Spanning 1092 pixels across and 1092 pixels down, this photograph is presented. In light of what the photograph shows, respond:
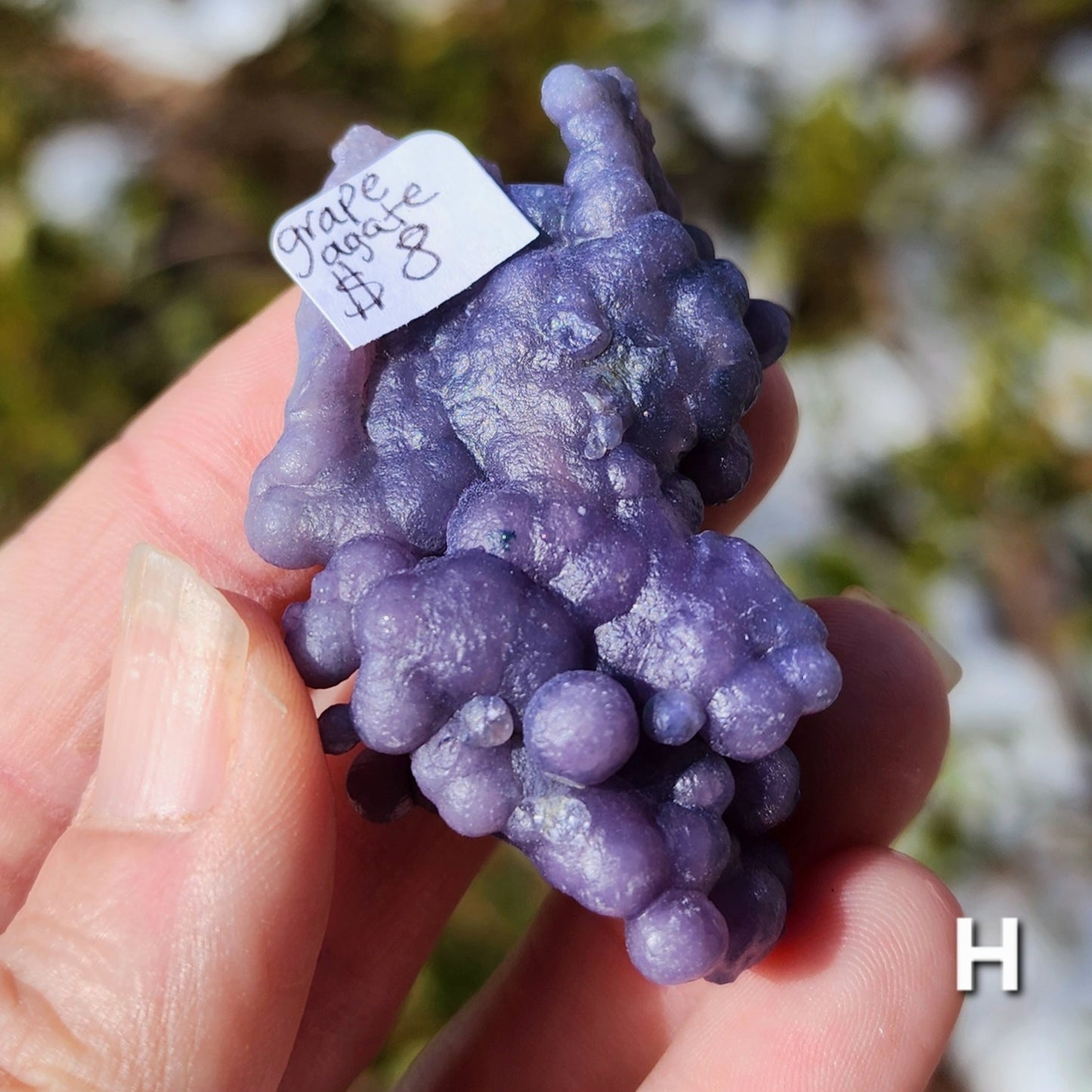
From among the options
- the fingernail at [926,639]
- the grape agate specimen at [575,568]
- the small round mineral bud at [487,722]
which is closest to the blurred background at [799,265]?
the fingernail at [926,639]

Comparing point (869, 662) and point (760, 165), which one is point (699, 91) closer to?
point (760, 165)

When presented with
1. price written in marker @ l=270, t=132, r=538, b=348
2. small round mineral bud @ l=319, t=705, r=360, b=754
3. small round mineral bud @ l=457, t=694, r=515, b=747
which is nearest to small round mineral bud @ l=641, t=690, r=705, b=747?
small round mineral bud @ l=457, t=694, r=515, b=747

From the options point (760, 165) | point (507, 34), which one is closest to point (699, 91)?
point (760, 165)

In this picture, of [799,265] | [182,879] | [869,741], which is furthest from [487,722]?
[799,265]

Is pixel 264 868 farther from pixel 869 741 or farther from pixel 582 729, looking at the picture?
pixel 869 741

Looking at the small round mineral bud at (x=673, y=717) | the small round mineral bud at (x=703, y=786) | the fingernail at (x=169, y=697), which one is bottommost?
the small round mineral bud at (x=703, y=786)

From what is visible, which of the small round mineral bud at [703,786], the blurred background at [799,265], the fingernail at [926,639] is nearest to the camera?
the small round mineral bud at [703,786]

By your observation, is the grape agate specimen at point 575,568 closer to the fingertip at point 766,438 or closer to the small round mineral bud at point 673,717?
the small round mineral bud at point 673,717
